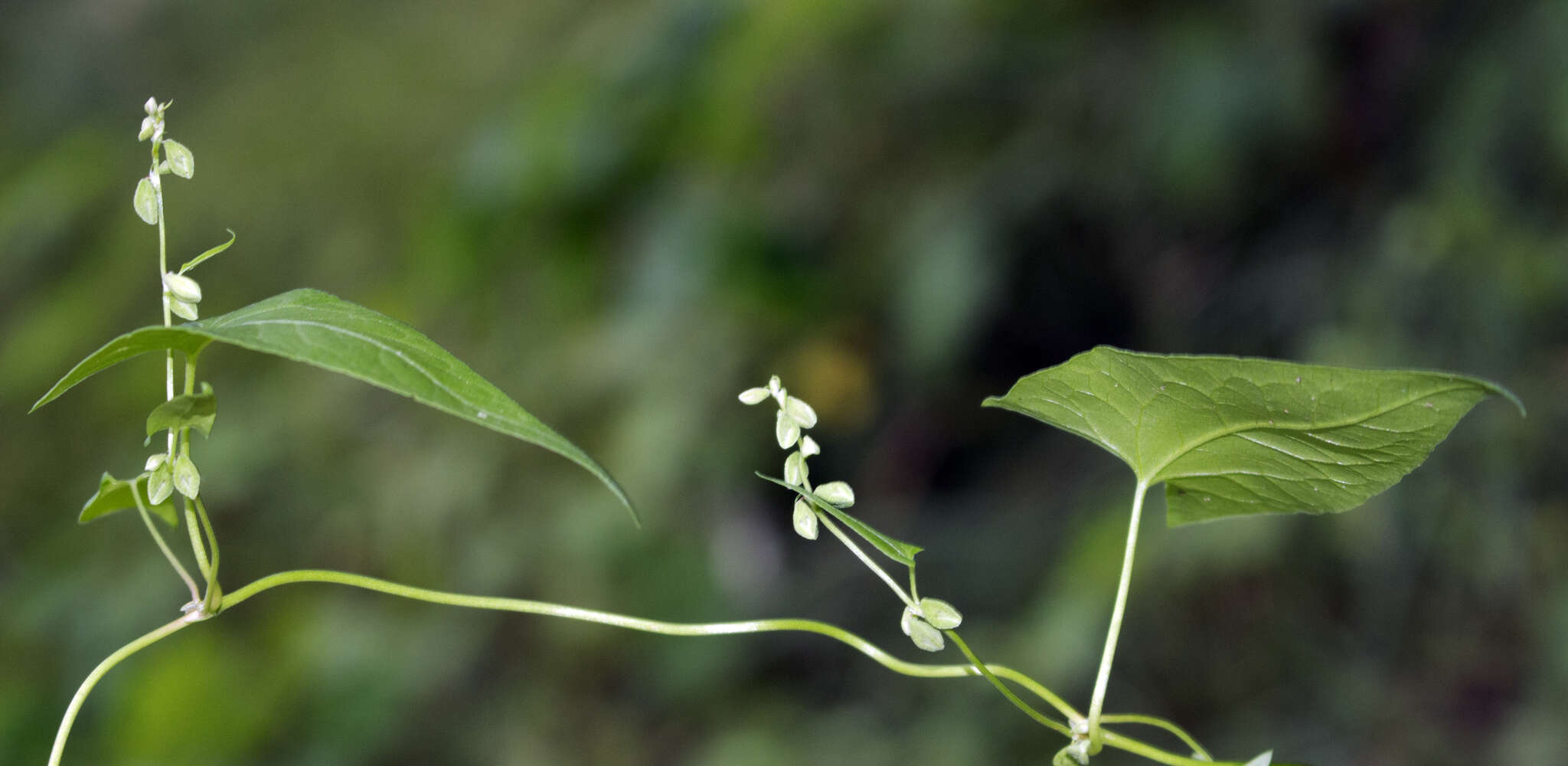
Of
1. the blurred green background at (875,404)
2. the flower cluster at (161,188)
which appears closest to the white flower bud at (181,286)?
the flower cluster at (161,188)

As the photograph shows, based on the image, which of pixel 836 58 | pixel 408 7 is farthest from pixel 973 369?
pixel 408 7

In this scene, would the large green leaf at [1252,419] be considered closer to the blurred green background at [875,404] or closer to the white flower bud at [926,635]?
the white flower bud at [926,635]

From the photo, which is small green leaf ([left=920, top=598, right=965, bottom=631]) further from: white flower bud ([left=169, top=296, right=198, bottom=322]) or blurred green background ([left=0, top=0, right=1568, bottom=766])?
blurred green background ([left=0, top=0, right=1568, bottom=766])

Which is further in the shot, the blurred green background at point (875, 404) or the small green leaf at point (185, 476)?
the blurred green background at point (875, 404)

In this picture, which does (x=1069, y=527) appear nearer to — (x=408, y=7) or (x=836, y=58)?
(x=836, y=58)

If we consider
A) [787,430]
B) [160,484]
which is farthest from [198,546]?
[787,430]

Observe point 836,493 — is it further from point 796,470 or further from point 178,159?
point 178,159

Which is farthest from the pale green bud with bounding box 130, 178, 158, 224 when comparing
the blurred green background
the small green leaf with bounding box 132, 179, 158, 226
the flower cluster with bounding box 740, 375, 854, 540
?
the blurred green background
